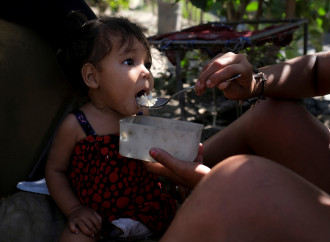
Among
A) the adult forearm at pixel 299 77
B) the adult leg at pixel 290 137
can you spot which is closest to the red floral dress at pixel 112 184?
the adult leg at pixel 290 137

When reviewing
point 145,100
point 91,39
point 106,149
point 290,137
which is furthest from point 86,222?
point 290,137

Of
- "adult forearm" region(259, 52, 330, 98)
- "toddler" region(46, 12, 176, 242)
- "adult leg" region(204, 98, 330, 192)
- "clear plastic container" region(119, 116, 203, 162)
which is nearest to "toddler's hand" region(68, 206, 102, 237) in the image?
"toddler" region(46, 12, 176, 242)

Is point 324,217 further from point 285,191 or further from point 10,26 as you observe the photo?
point 10,26

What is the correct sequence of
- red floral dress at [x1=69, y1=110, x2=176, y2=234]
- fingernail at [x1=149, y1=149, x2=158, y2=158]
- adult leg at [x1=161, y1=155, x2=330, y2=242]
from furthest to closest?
red floral dress at [x1=69, y1=110, x2=176, y2=234]
fingernail at [x1=149, y1=149, x2=158, y2=158]
adult leg at [x1=161, y1=155, x2=330, y2=242]

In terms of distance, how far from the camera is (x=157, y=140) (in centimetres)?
131

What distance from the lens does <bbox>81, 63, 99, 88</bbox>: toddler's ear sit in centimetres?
160

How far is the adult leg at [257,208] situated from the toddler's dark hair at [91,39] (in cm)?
87

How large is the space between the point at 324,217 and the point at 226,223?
235 millimetres

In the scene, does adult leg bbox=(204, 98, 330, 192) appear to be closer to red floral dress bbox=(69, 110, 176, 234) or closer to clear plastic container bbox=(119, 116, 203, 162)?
clear plastic container bbox=(119, 116, 203, 162)

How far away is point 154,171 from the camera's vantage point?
1.50 meters

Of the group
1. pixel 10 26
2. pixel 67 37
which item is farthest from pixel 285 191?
pixel 10 26

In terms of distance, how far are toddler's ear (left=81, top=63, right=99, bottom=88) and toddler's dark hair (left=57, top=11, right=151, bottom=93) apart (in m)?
0.03

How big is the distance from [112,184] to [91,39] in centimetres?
62

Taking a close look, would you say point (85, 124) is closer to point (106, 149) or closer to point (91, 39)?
point (106, 149)
